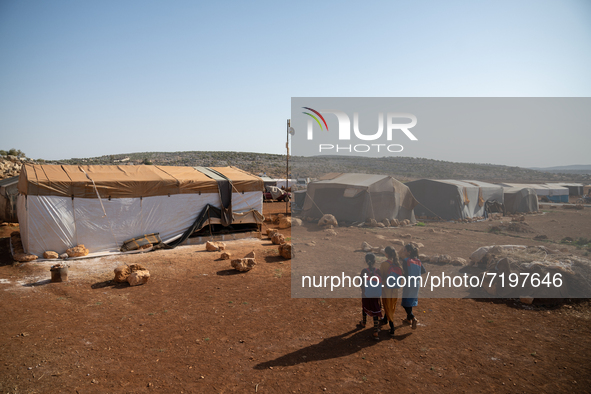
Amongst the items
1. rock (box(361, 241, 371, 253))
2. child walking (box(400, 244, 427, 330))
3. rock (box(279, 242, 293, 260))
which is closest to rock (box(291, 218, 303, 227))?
rock (box(361, 241, 371, 253))

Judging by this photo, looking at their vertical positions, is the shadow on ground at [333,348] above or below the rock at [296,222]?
below

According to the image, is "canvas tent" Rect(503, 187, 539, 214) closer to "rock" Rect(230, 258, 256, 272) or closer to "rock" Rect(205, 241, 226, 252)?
"rock" Rect(205, 241, 226, 252)

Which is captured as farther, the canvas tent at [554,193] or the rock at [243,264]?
the canvas tent at [554,193]

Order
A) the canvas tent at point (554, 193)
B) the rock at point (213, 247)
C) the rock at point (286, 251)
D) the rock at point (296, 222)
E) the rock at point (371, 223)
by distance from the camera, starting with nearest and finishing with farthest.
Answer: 1. the rock at point (286, 251)
2. the rock at point (213, 247)
3. the rock at point (371, 223)
4. the rock at point (296, 222)
5. the canvas tent at point (554, 193)

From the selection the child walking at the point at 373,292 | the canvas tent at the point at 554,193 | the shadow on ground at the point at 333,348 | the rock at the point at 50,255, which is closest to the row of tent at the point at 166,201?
the rock at the point at 50,255

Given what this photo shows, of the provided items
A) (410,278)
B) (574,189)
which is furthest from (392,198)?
(574,189)

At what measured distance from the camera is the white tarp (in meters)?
9.10

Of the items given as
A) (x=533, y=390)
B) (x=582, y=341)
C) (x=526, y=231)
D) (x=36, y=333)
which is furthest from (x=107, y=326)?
(x=526, y=231)

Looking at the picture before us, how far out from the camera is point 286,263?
9.40m

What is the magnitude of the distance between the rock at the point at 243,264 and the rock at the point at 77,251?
4.65 m

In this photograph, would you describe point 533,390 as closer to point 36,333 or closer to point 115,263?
point 36,333

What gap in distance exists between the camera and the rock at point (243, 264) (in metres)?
8.45

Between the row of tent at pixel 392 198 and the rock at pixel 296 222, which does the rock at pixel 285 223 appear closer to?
the rock at pixel 296 222

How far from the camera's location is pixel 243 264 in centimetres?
848
